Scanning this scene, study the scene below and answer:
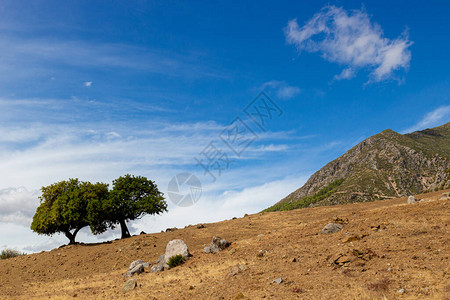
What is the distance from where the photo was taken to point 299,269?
48.4 feet

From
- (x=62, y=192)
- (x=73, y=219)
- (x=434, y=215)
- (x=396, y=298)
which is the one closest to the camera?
(x=396, y=298)

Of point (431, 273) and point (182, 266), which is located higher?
point (182, 266)

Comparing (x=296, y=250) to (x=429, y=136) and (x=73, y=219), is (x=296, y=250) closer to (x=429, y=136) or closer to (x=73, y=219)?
(x=73, y=219)

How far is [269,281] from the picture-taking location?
45.2ft

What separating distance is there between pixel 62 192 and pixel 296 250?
3338 cm

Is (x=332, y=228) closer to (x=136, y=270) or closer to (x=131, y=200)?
(x=136, y=270)

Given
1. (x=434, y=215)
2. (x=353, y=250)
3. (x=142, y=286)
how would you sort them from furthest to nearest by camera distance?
1. (x=434, y=215)
2. (x=142, y=286)
3. (x=353, y=250)

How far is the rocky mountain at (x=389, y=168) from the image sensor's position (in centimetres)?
13188

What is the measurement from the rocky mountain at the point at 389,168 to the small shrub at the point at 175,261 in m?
120

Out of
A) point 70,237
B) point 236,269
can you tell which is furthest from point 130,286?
point 70,237

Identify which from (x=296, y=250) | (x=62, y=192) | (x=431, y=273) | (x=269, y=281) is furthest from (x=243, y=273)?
(x=62, y=192)

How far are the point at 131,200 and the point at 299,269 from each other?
Result: 1175 inches

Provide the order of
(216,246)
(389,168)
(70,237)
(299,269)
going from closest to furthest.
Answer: (299,269) → (216,246) → (70,237) → (389,168)

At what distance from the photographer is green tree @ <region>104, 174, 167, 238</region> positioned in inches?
1507
